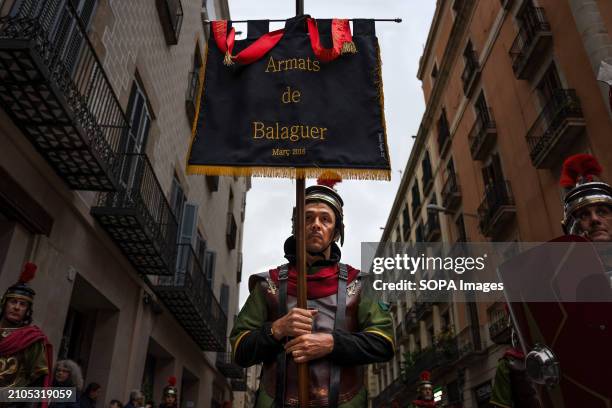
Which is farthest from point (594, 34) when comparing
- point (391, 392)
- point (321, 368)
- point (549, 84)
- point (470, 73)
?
point (391, 392)

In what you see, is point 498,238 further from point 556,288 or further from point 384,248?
point 384,248

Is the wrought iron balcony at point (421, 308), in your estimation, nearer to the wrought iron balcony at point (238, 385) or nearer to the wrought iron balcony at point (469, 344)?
the wrought iron balcony at point (469, 344)

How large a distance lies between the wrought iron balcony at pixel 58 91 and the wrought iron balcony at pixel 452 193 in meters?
17.2

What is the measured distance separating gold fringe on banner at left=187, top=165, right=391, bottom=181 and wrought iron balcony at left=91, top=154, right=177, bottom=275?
5.08 metres

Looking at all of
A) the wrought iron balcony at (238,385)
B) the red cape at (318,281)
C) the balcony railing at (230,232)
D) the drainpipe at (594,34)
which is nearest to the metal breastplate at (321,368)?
the red cape at (318,281)

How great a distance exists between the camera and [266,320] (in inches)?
117

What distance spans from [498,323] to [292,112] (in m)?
15.2

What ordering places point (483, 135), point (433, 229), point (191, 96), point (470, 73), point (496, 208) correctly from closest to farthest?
1. point (191, 96)
2. point (496, 208)
3. point (483, 135)
4. point (470, 73)
5. point (433, 229)

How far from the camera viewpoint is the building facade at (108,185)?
Result: 565cm

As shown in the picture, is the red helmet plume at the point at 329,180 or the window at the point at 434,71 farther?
the window at the point at 434,71

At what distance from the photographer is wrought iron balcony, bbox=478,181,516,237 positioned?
16078 mm

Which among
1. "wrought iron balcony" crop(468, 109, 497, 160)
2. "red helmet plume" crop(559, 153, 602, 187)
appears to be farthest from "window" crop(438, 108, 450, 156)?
"red helmet plume" crop(559, 153, 602, 187)

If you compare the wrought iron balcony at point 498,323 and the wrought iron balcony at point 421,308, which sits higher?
the wrought iron balcony at point 421,308
